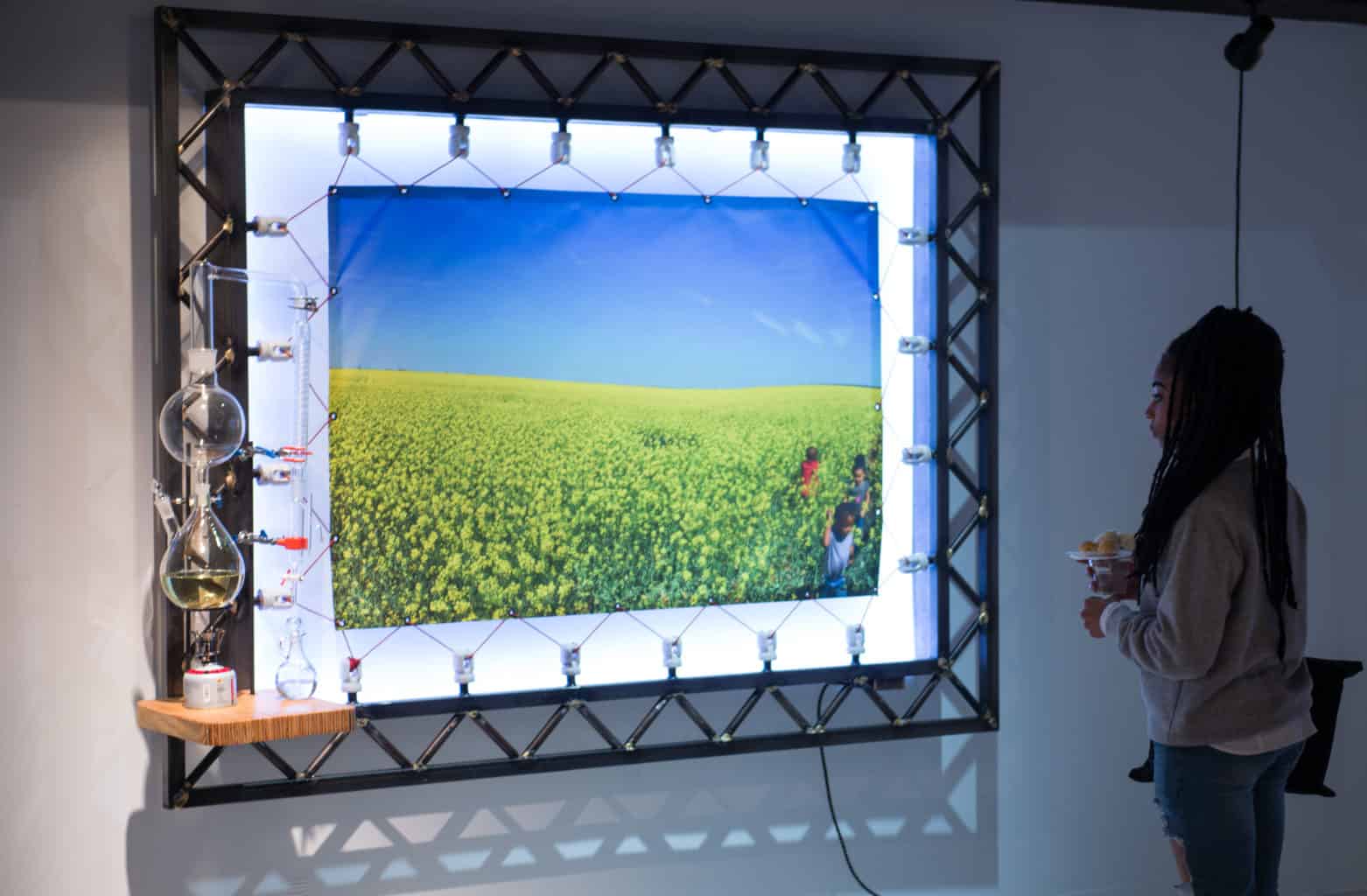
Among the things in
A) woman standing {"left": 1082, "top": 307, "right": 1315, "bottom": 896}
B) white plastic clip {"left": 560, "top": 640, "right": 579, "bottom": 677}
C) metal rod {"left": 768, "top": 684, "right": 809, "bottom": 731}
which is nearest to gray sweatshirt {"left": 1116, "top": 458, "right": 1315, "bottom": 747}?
woman standing {"left": 1082, "top": 307, "right": 1315, "bottom": 896}

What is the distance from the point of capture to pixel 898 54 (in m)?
2.85

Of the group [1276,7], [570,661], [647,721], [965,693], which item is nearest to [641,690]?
[647,721]

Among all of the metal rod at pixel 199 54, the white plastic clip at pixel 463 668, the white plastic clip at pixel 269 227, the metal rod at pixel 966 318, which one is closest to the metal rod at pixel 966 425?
the metal rod at pixel 966 318

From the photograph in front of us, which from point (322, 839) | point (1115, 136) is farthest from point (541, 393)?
point (1115, 136)

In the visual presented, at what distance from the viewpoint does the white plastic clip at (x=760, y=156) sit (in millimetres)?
2719

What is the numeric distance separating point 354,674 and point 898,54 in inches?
71.0

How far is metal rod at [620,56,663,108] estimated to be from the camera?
103 inches

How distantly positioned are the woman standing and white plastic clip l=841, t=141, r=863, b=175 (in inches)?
37.3

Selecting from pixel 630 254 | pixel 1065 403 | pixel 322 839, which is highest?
pixel 630 254

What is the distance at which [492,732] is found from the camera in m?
2.57

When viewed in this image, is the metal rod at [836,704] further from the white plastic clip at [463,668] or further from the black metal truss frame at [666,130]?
the white plastic clip at [463,668]

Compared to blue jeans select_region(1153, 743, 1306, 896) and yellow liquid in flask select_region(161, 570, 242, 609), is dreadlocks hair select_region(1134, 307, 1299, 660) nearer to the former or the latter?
blue jeans select_region(1153, 743, 1306, 896)

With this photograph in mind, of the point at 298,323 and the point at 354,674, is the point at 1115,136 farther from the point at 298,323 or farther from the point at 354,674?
the point at 354,674

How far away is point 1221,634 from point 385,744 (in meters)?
1.58
